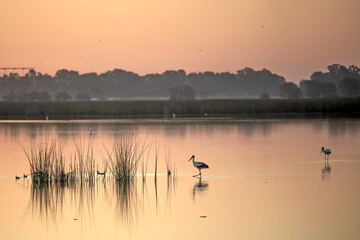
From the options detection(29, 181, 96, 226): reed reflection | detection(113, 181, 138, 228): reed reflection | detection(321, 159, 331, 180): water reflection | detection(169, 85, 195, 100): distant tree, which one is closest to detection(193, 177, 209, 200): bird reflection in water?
detection(113, 181, 138, 228): reed reflection

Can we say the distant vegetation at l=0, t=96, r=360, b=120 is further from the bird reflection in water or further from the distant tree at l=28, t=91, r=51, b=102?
the distant tree at l=28, t=91, r=51, b=102

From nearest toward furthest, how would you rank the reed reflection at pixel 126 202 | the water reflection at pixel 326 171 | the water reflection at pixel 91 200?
the reed reflection at pixel 126 202 < the water reflection at pixel 91 200 < the water reflection at pixel 326 171

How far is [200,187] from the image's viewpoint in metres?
14.8

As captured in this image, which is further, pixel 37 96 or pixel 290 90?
pixel 290 90

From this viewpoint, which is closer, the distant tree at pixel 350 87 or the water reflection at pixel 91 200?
the water reflection at pixel 91 200

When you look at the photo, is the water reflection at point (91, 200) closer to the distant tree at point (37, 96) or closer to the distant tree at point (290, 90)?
the distant tree at point (37, 96)

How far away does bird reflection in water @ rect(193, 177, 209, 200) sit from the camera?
13922mm

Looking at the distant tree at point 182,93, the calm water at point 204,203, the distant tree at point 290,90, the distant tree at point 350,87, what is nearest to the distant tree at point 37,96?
the distant tree at point 182,93

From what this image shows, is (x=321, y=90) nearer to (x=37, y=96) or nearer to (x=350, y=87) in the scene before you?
(x=350, y=87)

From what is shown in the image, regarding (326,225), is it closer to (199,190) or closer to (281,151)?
(199,190)

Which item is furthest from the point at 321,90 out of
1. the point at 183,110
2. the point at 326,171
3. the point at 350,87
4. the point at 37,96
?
the point at 326,171

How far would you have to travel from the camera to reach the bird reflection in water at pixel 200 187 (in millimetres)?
13922

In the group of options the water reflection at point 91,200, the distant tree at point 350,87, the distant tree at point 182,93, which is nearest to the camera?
the water reflection at point 91,200

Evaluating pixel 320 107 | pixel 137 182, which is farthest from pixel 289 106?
pixel 137 182
